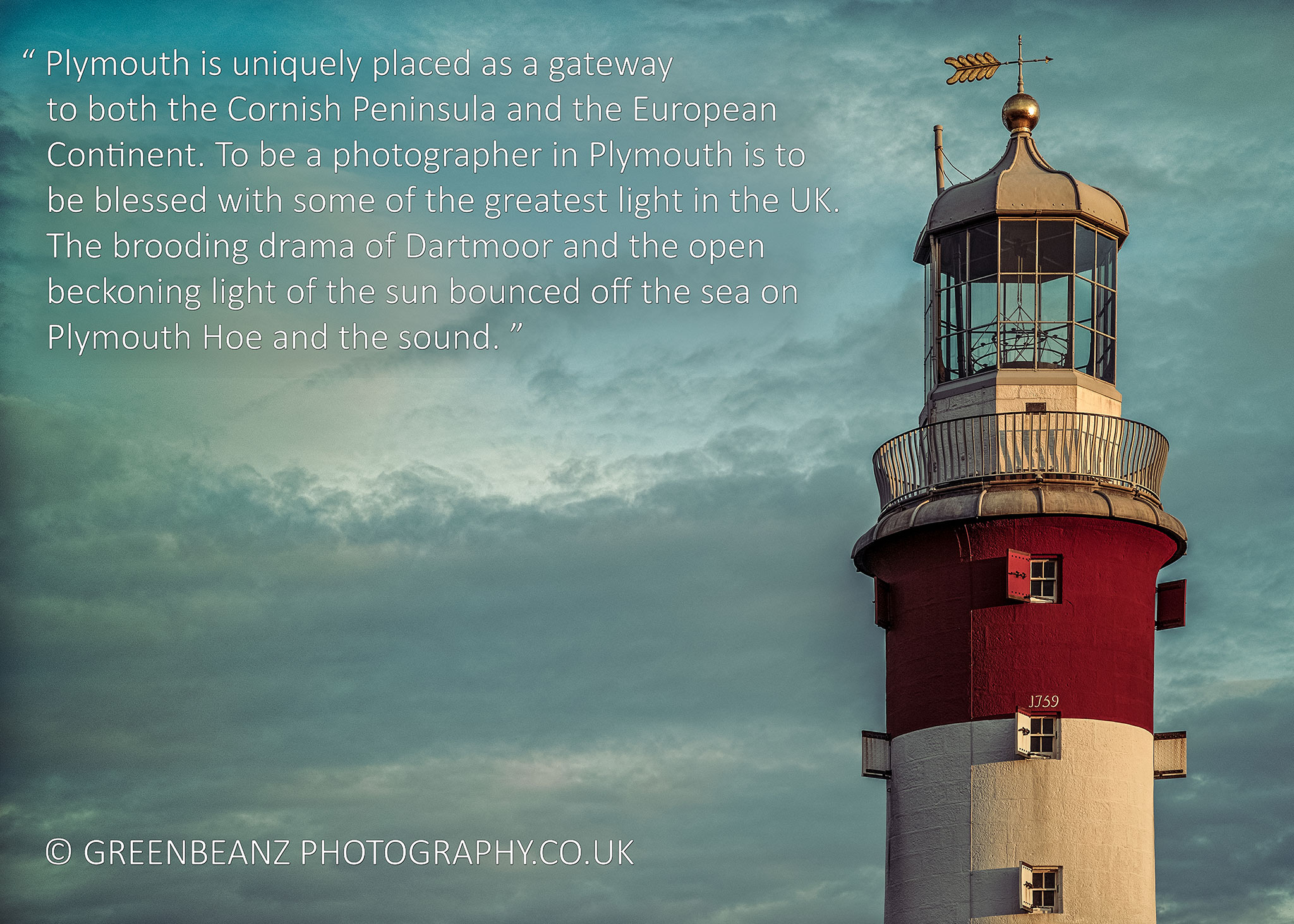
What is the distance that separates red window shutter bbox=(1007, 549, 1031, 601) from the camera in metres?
41.0

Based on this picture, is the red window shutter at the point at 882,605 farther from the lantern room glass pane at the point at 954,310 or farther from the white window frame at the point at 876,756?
the lantern room glass pane at the point at 954,310

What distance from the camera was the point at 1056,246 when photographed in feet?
144

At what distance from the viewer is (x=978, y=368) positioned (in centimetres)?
4378

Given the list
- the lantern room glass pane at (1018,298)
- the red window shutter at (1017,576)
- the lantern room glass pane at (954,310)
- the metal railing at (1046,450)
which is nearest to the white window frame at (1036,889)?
the red window shutter at (1017,576)

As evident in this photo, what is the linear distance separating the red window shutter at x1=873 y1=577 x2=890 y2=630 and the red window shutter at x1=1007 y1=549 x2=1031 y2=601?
2950 millimetres

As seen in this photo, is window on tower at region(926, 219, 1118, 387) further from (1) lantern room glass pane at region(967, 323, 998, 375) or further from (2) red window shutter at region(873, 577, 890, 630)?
(2) red window shutter at region(873, 577, 890, 630)

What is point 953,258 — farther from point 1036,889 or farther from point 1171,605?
point 1036,889

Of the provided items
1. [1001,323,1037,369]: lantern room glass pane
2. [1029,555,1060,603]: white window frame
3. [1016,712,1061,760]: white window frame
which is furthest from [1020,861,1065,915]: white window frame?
[1001,323,1037,369]: lantern room glass pane

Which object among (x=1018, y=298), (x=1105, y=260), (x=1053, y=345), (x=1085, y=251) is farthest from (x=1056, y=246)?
(x=1053, y=345)

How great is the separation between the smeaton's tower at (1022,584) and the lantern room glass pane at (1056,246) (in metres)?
0.04

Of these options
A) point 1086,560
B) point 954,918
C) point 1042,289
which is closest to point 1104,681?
point 1086,560

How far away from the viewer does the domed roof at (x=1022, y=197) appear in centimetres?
4369

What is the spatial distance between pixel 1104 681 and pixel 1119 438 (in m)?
4.58

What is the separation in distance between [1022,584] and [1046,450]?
2.67 m
